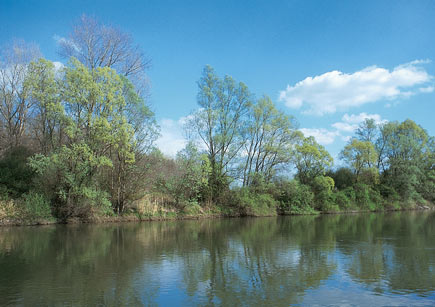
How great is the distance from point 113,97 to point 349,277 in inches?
775

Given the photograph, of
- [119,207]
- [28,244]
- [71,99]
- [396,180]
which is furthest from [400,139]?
[28,244]

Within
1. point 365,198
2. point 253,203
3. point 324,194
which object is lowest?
point 253,203

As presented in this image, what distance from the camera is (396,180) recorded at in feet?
160

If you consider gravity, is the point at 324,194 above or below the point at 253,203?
above

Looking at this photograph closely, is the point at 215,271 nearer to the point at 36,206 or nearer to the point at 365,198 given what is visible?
the point at 36,206

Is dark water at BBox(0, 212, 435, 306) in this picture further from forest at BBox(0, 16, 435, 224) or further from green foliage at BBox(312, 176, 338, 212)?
green foliage at BBox(312, 176, 338, 212)

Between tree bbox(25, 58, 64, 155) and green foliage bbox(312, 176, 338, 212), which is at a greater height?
tree bbox(25, 58, 64, 155)

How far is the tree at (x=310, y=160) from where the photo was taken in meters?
39.0

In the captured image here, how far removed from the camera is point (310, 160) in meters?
39.9

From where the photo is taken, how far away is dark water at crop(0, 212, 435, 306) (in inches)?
292

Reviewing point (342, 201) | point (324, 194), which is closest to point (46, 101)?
point (324, 194)

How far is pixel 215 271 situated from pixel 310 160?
105 ft

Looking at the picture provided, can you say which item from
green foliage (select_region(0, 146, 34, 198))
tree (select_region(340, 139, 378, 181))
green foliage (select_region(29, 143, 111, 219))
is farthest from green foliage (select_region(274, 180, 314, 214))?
green foliage (select_region(0, 146, 34, 198))

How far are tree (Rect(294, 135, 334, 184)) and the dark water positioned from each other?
22.9m
